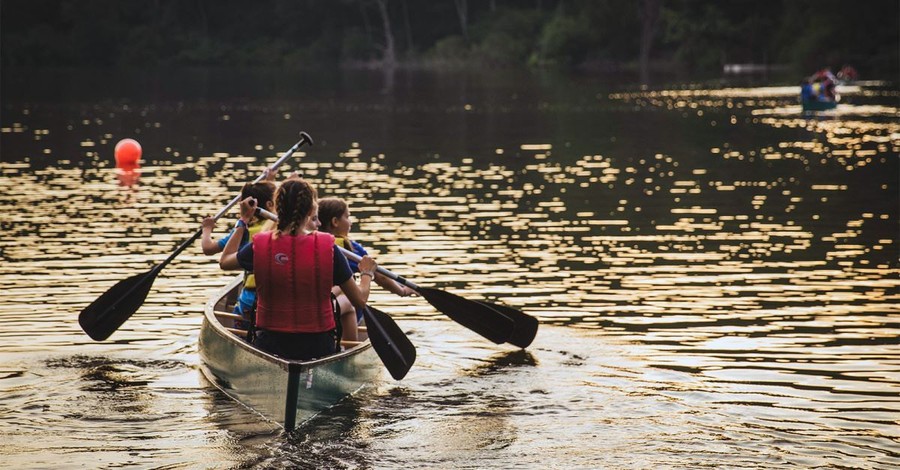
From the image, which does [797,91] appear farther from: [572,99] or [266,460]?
[266,460]

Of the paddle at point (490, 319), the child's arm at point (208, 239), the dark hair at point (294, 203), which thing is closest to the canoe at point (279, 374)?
the child's arm at point (208, 239)

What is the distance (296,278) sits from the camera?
9875 millimetres

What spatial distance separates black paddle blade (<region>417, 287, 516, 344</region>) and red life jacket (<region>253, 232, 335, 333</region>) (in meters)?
2.18

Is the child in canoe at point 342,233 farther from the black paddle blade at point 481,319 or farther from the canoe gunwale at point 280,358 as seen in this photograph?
the black paddle blade at point 481,319

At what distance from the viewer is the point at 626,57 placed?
10550cm

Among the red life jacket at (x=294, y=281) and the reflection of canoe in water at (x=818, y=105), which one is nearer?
the red life jacket at (x=294, y=281)

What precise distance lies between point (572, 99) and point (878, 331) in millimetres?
46010

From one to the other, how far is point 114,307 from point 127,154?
19.1m

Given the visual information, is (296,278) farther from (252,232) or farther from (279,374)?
(252,232)

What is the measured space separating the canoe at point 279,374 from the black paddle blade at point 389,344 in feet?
0.49

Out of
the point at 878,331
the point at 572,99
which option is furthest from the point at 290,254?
the point at 572,99

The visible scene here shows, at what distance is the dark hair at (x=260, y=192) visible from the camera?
1138 cm

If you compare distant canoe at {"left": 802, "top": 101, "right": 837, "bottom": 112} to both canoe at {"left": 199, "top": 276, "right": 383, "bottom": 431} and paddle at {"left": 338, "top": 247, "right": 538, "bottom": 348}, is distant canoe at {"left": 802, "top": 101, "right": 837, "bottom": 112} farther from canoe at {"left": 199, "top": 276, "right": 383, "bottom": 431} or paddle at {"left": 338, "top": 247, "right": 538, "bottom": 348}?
canoe at {"left": 199, "top": 276, "right": 383, "bottom": 431}

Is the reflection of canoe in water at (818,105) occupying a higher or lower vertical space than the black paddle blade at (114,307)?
lower
